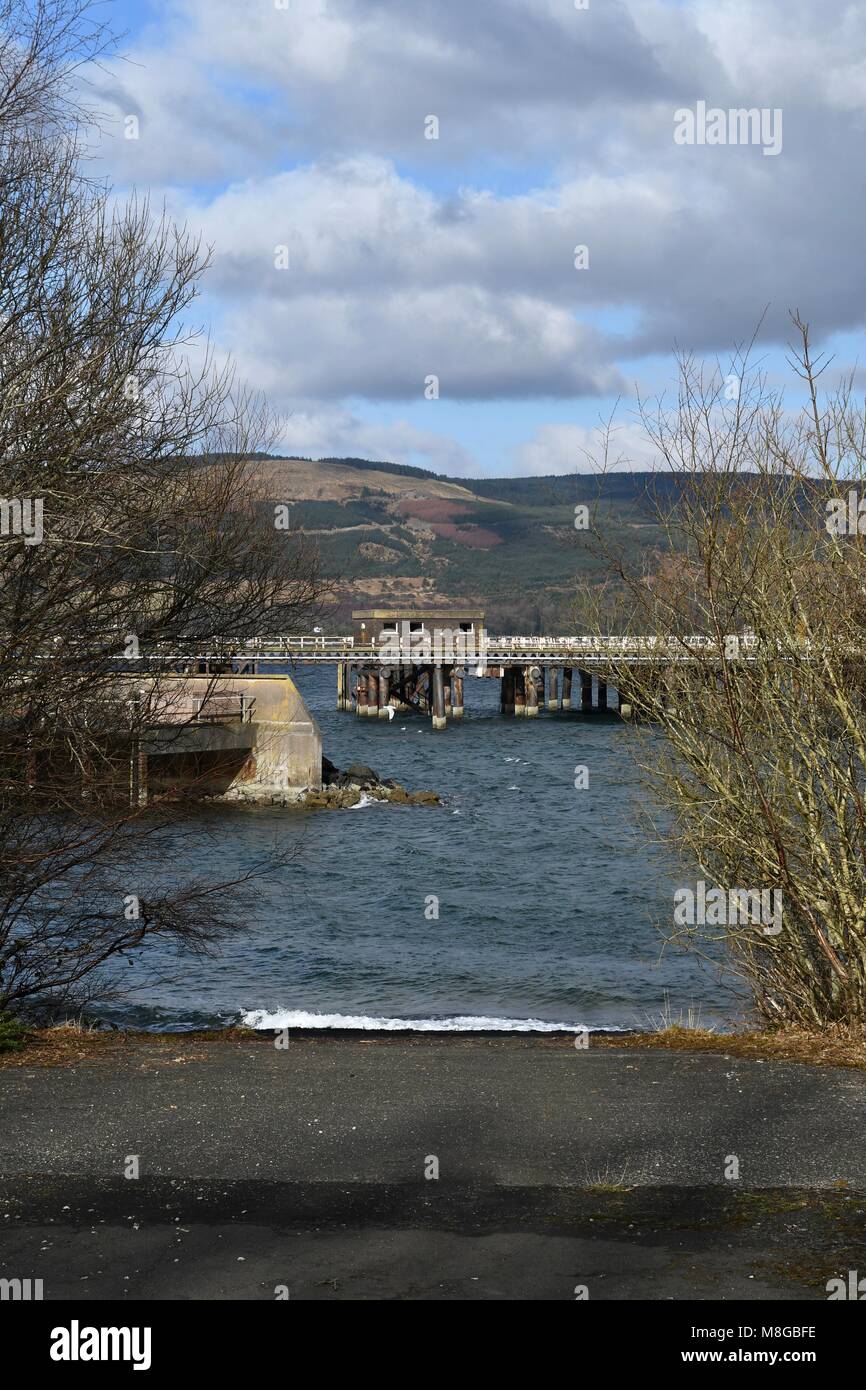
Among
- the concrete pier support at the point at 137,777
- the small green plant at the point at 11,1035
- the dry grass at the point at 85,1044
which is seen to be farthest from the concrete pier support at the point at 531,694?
the small green plant at the point at 11,1035

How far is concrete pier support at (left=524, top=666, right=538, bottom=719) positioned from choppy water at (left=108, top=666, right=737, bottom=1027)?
4378 cm

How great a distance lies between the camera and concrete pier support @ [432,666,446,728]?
294 ft

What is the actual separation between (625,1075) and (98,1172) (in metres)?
3.70

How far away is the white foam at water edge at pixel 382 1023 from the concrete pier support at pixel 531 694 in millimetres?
79438

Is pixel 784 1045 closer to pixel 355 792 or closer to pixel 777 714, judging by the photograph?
pixel 777 714

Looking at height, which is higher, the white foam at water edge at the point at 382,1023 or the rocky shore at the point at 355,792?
the white foam at water edge at the point at 382,1023

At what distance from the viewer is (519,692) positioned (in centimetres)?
10138

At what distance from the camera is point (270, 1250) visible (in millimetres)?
6305

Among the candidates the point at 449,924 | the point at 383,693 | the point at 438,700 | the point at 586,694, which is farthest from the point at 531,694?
the point at 449,924

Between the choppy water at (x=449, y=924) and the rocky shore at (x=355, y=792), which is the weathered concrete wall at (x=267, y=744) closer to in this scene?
the rocky shore at (x=355, y=792)

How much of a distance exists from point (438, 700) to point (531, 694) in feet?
38.6

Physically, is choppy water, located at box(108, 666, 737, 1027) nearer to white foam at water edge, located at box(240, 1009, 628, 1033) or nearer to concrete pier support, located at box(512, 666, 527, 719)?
white foam at water edge, located at box(240, 1009, 628, 1033)

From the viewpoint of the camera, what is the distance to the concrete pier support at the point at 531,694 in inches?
3903
